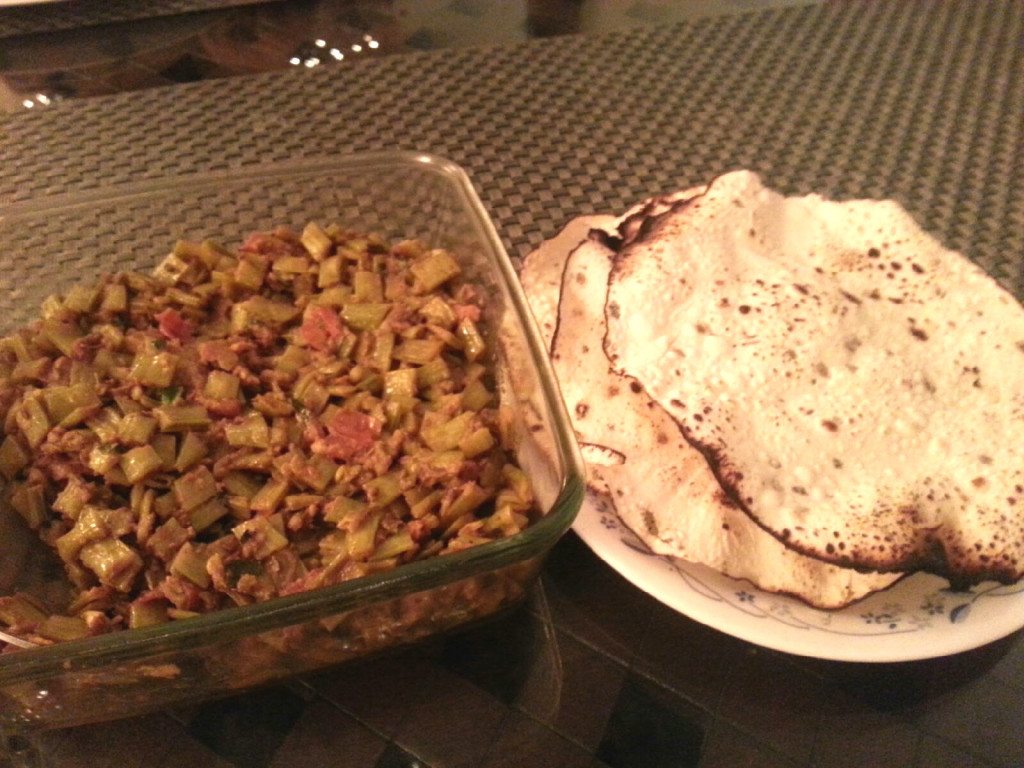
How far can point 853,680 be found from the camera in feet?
3.10

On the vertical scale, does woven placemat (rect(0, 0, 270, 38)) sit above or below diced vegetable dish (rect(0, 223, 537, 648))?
above

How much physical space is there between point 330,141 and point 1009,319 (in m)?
1.23

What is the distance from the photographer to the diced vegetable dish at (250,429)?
2.91 feet

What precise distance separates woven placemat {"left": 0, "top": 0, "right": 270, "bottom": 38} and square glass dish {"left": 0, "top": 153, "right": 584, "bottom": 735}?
1002mm

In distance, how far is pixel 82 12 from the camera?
1927 millimetres

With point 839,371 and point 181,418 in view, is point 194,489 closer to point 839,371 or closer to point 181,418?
point 181,418

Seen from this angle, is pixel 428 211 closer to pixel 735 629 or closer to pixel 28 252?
pixel 28 252

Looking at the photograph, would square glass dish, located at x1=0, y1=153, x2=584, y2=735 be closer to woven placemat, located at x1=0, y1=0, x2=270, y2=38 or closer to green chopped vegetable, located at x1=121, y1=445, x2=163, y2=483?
green chopped vegetable, located at x1=121, y1=445, x2=163, y2=483

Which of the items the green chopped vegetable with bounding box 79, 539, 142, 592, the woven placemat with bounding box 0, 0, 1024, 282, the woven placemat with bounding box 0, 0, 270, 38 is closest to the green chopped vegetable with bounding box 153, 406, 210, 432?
the green chopped vegetable with bounding box 79, 539, 142, 592

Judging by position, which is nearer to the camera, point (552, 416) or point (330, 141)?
point (552, 416)

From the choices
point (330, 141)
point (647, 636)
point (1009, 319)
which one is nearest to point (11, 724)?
point (647, 636)

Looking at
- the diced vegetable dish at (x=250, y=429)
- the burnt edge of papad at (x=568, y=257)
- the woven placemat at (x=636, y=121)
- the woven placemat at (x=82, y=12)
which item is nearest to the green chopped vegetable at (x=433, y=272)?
the diced vegetable dish at (x=250, y=429)

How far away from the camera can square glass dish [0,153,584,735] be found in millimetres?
719

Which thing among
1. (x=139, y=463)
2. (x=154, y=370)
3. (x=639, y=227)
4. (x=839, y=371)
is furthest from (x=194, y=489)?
(x=839, y=371)
